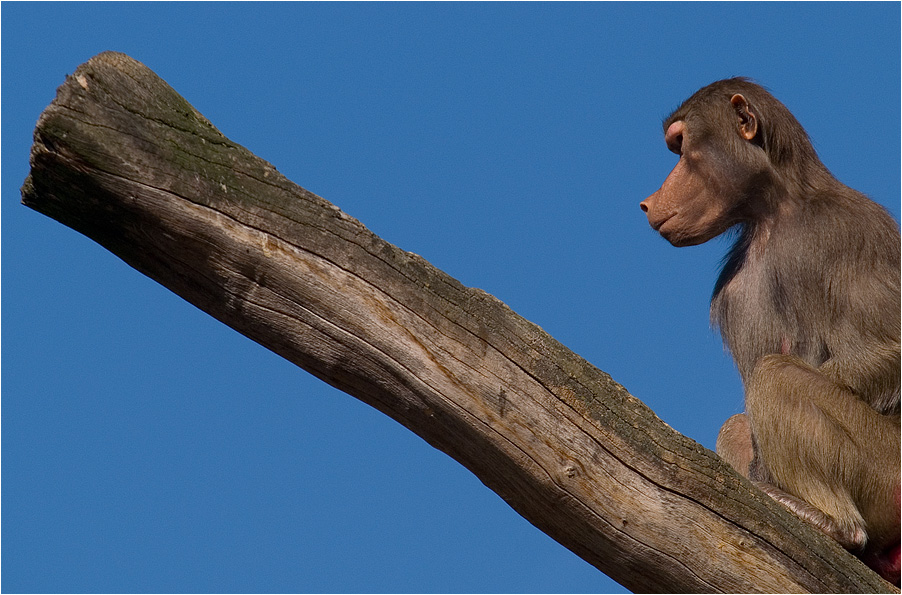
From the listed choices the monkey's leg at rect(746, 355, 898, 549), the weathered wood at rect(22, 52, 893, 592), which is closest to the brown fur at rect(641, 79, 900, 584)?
the monkey's leg at rect(746, 355, 898, 549)

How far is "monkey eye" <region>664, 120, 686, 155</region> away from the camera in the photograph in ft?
21.0

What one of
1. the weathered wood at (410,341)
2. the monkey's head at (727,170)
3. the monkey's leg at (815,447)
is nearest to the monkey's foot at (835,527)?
the monkey's leg at (815,447)

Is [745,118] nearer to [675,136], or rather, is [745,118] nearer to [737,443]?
[675,136]

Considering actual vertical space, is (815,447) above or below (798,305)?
below

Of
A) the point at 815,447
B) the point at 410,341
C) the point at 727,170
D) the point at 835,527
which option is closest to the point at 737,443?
the point at 815,447

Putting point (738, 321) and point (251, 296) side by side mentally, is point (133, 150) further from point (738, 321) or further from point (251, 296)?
point (738, 321)

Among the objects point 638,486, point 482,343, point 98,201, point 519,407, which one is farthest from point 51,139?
point 638,486

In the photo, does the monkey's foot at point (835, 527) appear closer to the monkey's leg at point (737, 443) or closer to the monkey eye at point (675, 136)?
the monkey's leg at point (737, 443)

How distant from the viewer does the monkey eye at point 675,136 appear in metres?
6.41

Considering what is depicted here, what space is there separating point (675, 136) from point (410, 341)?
3261 millimetres

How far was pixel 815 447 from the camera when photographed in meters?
5.27

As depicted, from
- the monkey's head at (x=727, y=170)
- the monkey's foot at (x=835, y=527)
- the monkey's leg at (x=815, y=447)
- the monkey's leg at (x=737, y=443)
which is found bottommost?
the monkey's foot at (x=835, y=527)

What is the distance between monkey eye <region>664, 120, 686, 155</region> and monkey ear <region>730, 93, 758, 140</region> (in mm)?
352

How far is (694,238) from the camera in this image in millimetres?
6277
